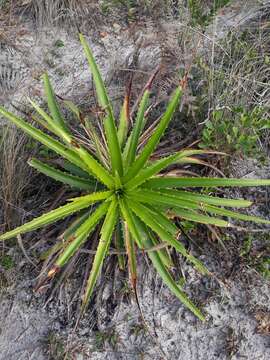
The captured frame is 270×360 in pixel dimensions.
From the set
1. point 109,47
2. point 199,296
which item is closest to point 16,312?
point 199,296

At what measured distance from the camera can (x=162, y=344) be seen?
2.45 meters

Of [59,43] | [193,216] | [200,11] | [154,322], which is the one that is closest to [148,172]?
[193,216]

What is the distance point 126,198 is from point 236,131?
0.74m

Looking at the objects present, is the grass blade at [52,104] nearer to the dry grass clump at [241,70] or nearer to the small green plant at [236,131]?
the small green plant at [236,131]

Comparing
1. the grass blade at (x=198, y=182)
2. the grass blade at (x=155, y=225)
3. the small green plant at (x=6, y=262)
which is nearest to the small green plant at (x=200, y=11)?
the grass blade at (x=198, y=182)

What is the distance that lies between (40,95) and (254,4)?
1713mm

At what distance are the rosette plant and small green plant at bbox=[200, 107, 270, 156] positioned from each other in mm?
284

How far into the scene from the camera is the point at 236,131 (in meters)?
2.54

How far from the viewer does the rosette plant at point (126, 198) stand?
7.03ft

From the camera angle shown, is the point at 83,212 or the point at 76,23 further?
the point at 76,23

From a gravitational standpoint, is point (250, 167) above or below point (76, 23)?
below

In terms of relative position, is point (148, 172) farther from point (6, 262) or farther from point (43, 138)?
point (6, 262)

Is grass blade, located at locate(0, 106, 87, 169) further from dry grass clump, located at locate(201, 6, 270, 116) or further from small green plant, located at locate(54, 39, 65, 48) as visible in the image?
small green plant, located at locate(54, 39, 65, 48)

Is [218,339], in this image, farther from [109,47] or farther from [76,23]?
[76,23]
